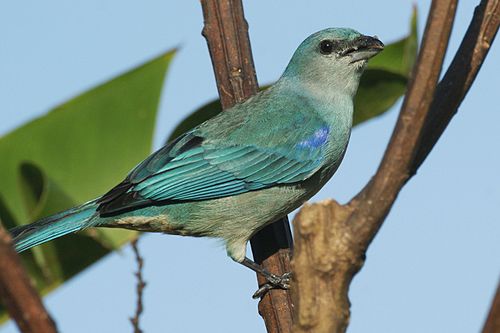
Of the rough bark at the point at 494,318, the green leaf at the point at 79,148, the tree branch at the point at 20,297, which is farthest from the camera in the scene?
the green leaf at the point at 79,148

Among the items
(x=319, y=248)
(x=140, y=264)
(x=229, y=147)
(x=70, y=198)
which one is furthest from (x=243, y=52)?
(x=319, y=248)

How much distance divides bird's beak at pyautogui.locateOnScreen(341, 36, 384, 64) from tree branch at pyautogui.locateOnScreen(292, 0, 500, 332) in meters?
2.56

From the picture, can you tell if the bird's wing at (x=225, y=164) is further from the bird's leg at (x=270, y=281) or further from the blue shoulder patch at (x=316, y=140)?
the bird's leg at (x=270, y=281)

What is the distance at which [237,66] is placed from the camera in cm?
512

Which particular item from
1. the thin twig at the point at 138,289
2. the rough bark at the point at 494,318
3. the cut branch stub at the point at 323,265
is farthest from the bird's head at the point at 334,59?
the rough bark at the point at 494,318

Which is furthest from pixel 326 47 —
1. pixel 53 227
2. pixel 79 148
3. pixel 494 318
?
pixel 494 318

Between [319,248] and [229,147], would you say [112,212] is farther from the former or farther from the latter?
[319,248]

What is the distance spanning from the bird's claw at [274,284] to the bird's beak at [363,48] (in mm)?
1473

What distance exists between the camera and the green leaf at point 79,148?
4129mm

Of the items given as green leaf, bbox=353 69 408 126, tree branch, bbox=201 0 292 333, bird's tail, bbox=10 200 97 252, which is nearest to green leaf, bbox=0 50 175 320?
bird's tail, bbox=10 200 97 252

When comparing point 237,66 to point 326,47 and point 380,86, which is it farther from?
point 380,86

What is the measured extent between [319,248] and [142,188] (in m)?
2.34

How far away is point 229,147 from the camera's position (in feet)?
17.0

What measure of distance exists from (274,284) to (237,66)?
4.24 ft
